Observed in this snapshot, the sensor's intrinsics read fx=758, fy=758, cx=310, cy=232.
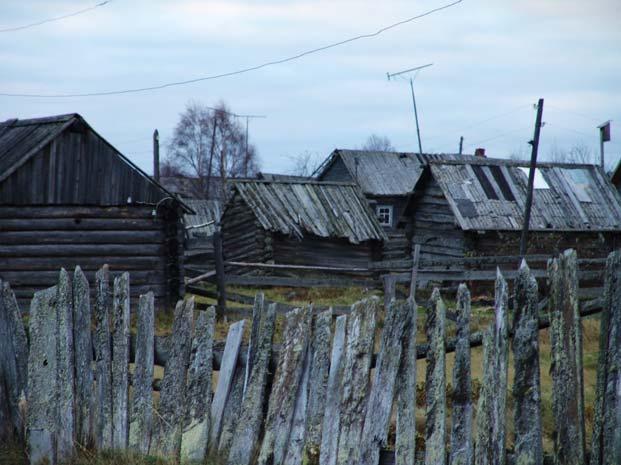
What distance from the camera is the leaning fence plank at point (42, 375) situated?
5254 mm

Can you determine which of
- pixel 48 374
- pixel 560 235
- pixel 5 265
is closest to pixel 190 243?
pixel 560 235

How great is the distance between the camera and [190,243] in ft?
115

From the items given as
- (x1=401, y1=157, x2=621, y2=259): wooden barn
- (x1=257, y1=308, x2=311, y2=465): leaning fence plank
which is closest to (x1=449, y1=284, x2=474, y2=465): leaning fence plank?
(x1=257, y1=308, x2=311, y2=465): leaning fence plank

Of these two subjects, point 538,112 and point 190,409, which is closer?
point 190,409

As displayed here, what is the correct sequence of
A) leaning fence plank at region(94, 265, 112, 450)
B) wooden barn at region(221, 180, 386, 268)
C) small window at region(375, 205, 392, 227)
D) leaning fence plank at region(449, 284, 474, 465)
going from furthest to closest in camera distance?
1. small window at region(375, 205, 392, 227)
2. wooden barn at region(221, 180, 386, 268)
3. leaning fence plank at region(94, 265, 112, 450)
4. leaning fence plank at region(449, 284, 474, 465)

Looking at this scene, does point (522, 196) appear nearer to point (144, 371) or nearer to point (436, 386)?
point (144, 371)

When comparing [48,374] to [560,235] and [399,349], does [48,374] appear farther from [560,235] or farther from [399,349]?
[560,235]

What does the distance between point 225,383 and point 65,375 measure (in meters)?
1.24

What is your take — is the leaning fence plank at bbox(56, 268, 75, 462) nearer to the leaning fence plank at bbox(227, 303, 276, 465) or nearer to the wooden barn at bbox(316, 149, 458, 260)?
the leaning fence plank at bbox(227, 303, 276, 465)

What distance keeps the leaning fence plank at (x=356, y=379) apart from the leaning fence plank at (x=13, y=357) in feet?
8.21

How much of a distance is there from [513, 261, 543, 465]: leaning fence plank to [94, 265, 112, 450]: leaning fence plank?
2.74 metres

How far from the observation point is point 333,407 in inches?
174

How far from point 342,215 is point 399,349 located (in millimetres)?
21309

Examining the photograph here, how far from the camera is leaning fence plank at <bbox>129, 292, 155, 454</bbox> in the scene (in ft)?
16.5
